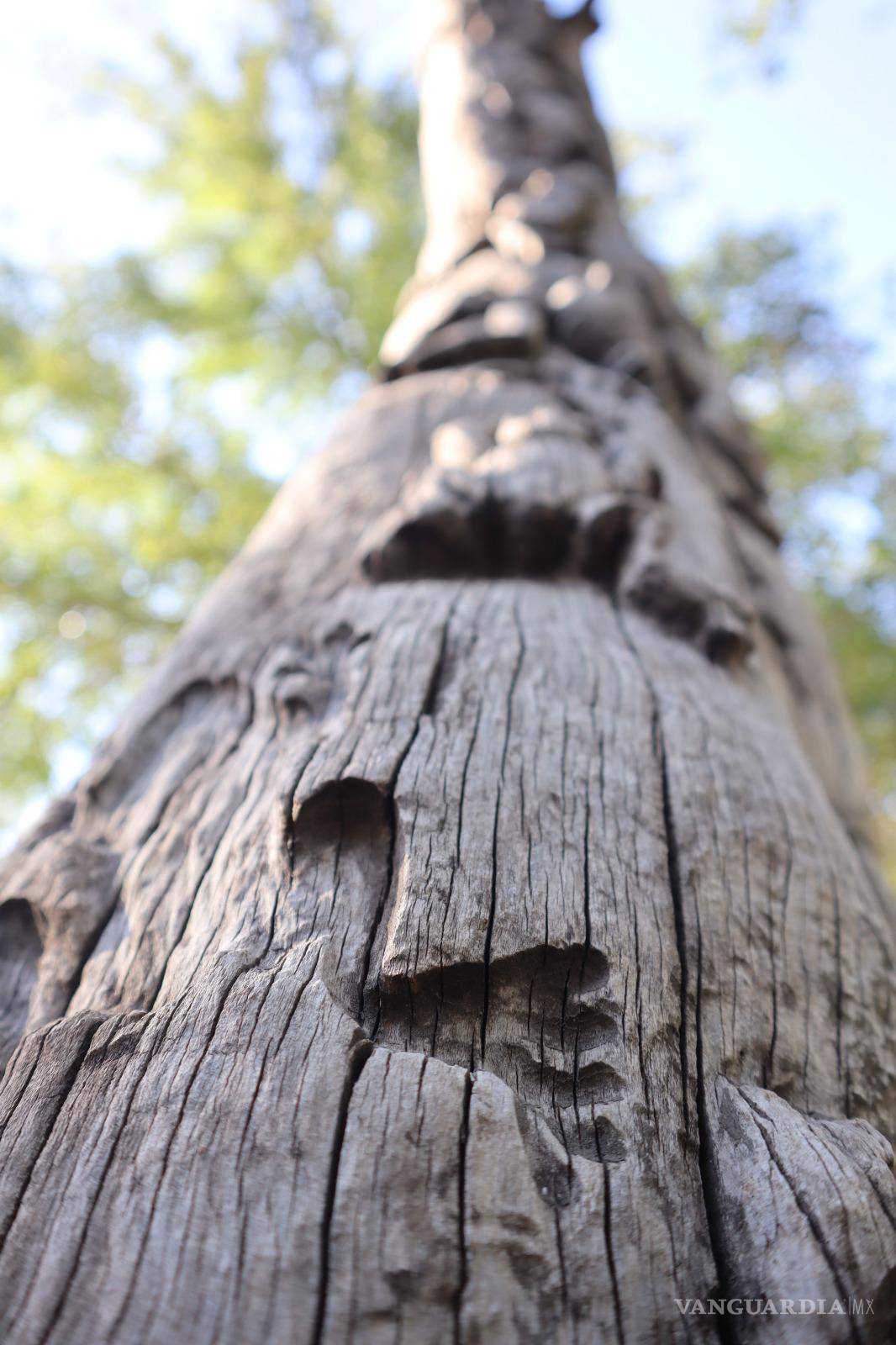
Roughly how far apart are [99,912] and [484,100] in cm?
498

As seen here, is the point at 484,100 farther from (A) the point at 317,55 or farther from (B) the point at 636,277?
(A) the point at 317,55

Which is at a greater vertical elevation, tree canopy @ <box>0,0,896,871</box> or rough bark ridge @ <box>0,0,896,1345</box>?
tree canopy @ <box>0,0,896,871</box>

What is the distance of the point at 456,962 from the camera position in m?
1.16

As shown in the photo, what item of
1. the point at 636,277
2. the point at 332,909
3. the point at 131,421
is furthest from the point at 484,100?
the point at 332,909

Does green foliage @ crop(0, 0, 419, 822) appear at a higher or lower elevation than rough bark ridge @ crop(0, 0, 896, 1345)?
higher

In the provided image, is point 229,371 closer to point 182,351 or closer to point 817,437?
point 182,351

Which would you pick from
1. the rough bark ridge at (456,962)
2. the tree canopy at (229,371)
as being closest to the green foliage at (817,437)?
the tree canopy at (229,371)

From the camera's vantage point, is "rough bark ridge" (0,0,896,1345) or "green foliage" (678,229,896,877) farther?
"green foliage" (678,229,896,877)

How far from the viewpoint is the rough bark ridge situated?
0.89 metres

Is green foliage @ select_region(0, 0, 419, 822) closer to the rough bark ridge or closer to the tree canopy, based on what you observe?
the tree canopy

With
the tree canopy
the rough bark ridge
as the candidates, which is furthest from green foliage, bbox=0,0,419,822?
the rough bark ridge

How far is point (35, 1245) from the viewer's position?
0.91 metres

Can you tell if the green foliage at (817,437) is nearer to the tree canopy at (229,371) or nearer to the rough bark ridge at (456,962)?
the tree canopy at (229,371)

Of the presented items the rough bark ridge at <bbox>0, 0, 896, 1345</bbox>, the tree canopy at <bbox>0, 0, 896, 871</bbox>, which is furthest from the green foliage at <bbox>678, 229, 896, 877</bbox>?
the rough bark ridge at <bbox>0, 0, 896, 1345</bbox>
